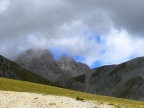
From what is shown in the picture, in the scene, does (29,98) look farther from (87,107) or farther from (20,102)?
(87,107)

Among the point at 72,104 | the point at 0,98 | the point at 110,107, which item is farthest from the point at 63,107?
the point at 0,98

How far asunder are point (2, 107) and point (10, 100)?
5.16 meters

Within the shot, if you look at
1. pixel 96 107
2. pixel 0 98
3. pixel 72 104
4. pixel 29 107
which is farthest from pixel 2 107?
pixel 96 107

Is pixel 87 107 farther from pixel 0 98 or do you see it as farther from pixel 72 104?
pixel 0 98

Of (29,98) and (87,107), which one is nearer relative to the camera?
(87,107)

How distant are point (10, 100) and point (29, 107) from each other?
20.1ft

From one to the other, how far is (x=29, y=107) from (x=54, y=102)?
5.06 metres

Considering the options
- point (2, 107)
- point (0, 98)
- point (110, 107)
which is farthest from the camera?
point (0, 98)

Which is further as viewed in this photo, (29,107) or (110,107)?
(110,107)

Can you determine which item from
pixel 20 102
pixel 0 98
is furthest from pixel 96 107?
pixel 0 98

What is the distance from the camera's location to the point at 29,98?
1911 inches

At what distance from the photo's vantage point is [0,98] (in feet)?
157

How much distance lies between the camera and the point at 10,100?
153ft

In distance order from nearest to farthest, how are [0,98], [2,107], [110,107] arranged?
[2,107], [110,107], [0,98]
